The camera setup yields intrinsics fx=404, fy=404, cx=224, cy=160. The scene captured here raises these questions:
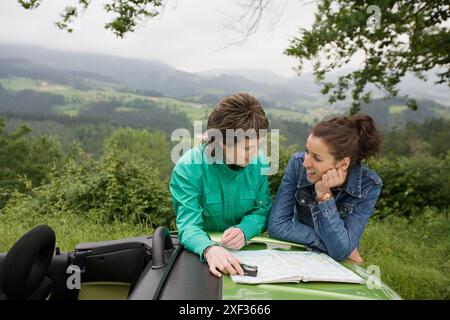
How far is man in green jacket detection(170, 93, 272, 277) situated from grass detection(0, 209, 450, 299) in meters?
Result: 1.88

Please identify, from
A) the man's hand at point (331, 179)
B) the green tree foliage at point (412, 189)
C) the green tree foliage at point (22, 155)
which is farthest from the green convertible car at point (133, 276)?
the green tree foliage at point (22, 155)

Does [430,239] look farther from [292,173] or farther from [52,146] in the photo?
[52,146]

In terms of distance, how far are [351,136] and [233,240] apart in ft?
2.45

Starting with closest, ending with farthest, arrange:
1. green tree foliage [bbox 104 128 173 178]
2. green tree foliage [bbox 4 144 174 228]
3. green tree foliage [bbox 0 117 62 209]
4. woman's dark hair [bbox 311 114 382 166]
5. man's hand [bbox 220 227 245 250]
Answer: man's hand [bbox 220 227 245 250]
woman's dark hair [bbox 311 114 382 166]
green tree foliage [bbox 4 144 174 228]
green tree foliage [bbox 0 117 62 209]
green tree foliage [bbox 104 128 173 178]

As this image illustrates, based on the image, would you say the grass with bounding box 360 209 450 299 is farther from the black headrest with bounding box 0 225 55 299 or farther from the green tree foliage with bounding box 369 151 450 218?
the black headrest with bounding box 0 225 55 299

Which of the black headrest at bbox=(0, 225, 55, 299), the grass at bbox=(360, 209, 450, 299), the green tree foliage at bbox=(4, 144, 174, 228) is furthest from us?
the green tree foliage at bbox=(4, 144, 174, 228)

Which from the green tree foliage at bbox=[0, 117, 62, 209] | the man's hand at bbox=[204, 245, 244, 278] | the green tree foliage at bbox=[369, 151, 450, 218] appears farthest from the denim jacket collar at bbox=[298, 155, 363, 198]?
the green tree foliage at bbox=[0, 117, 62, 209]

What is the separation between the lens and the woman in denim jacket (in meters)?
1.88

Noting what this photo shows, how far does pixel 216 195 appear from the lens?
6.59 ft

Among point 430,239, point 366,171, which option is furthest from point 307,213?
point 430,239

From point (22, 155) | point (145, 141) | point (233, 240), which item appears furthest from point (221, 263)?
point (145, 141)

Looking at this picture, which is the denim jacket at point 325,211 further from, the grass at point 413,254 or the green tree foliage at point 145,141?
the green tree foliage at point 145,141
